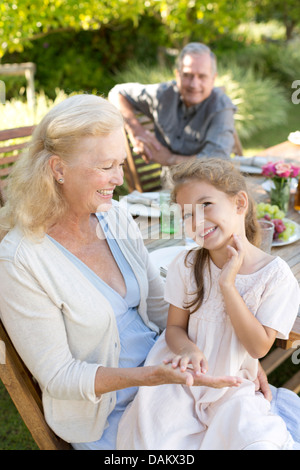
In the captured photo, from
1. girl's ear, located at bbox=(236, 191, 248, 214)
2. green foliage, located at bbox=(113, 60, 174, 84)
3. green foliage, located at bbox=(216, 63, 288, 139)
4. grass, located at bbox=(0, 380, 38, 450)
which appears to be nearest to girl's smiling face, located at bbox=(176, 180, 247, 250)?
girl's ear, located at bbox=(236, 191, 248, 214)

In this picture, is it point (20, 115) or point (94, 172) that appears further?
point (20, 115)

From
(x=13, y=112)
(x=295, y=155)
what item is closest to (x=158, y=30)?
(x=13, y=112)

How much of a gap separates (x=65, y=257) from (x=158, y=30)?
9.11 metres

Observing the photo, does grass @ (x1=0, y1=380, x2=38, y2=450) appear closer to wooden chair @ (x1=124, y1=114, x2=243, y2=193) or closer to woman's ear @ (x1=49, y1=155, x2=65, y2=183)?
woman's ear @ (x1=49, y1=155, x2=65, y2=183)

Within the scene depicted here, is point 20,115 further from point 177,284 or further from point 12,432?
point 177,284

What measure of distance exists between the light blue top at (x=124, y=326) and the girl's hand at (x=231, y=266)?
0.43 metres

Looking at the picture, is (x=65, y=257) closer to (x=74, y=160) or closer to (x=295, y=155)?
(x=74, y=160)

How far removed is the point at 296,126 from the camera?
31.5ft

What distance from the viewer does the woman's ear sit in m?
1.73

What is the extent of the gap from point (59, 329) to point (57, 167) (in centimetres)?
54

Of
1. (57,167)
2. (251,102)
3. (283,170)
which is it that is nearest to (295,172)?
(283,170)

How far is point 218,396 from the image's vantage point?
159cm

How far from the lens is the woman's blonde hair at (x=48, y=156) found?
1.67 m

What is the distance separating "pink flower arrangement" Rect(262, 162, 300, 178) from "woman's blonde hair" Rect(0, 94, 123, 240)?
1200 millimetres
